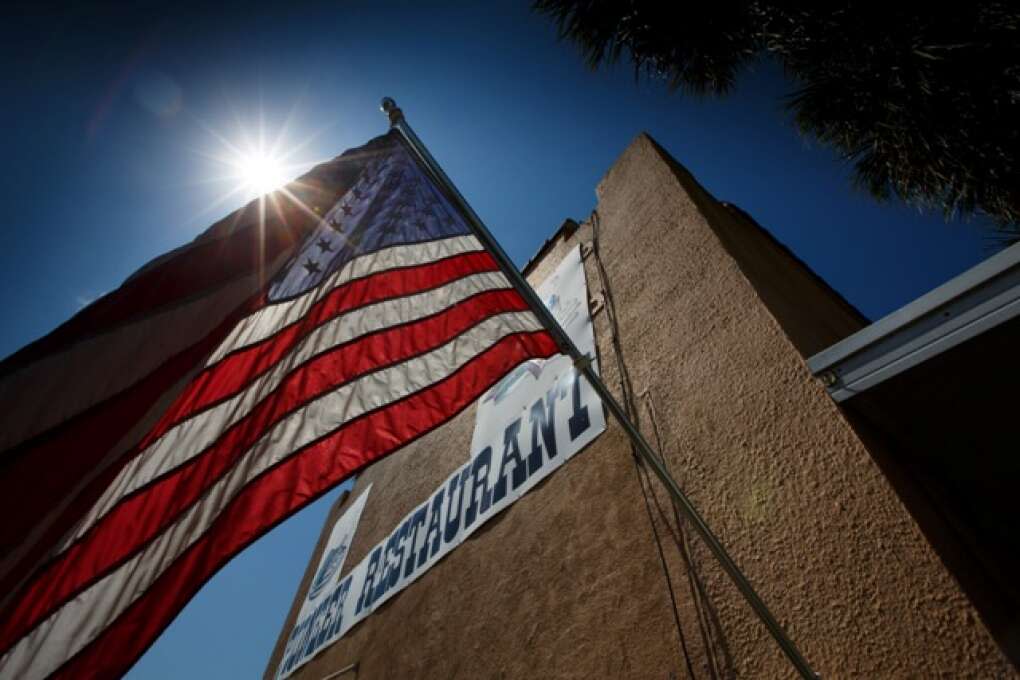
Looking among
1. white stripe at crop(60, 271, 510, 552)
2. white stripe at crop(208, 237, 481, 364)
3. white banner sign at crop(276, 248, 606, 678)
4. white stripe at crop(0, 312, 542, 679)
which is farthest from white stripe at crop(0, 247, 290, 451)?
white banner sign at crop(276, 248, 606, 678)

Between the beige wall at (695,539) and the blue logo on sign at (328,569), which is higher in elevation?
the blue logo on sign at (328,569)

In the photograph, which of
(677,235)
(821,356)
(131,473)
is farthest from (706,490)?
(131,473)

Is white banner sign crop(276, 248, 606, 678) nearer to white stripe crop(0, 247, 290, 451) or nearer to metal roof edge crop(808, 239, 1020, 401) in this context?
metal roof edge crop(808, 239, 1020, 401)

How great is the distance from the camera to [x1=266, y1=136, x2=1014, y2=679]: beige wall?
167 cm

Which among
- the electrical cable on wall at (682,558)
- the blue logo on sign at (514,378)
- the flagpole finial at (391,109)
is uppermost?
the flagpole finial at (391,109)

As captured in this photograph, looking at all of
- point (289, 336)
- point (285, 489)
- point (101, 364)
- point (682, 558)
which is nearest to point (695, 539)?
point (682, 558)

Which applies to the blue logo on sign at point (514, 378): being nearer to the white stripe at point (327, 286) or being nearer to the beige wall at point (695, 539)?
the beige wall at point (695, 539)

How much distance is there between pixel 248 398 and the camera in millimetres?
2295

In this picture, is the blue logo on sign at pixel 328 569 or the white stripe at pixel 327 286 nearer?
the white stripe at pixel 327 286

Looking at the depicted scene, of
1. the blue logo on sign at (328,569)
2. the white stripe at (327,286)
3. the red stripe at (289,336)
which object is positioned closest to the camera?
the red stripe at (289,336)

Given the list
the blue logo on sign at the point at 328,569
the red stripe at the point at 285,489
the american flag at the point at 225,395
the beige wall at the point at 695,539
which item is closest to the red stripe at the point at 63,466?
the american flag at the point at 225,395

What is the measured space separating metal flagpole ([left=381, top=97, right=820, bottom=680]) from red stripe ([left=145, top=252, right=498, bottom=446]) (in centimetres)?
61

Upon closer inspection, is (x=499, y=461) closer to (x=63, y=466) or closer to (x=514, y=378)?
(x=514, y=378)

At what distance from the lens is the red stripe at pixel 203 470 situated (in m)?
1.81
